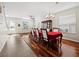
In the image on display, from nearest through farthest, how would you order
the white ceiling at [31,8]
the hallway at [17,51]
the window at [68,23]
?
the hallway at [17,51] < the white ceiling at [31,8] < the window at [68,23]

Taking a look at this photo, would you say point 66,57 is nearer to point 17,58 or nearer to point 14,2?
point 17,58

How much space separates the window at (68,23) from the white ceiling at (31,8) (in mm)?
471

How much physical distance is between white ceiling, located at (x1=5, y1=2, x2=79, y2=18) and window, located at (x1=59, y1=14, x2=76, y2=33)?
471mm

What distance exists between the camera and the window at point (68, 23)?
490 cm

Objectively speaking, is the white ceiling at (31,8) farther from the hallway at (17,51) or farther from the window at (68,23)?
the hallway at (17,51)

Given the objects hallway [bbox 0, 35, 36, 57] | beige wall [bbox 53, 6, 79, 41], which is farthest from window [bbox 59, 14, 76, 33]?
hallway [bbox 0, 35, 36, 57]

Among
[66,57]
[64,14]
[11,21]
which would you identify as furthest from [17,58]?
[64,14]

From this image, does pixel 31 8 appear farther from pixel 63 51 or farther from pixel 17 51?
pixel 63 51

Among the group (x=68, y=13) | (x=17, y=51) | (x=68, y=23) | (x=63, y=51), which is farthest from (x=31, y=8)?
(x=63, y=51)

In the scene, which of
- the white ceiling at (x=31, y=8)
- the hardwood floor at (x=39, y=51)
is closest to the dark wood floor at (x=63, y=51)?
the hardwood floor at (x=39, y=51)

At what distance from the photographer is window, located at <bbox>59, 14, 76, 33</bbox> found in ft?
16.1

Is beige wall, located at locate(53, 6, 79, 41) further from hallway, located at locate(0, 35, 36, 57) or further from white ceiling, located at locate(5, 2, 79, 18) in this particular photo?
hallway, located at locate(0, 35, 36, 57)

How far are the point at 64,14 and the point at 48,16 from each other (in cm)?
90

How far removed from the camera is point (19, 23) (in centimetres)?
507
